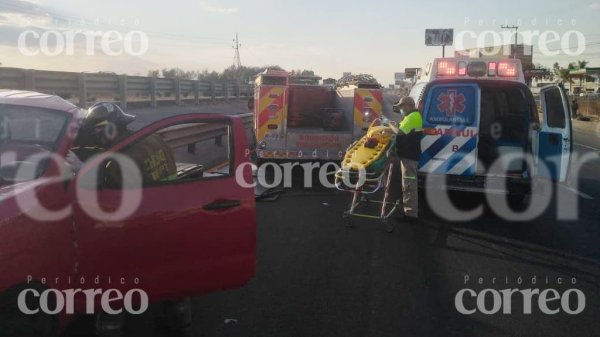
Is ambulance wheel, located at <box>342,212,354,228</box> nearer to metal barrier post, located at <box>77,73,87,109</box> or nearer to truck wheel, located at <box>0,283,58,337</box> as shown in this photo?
truck wheel, located at <box>0,283,58,337</box>

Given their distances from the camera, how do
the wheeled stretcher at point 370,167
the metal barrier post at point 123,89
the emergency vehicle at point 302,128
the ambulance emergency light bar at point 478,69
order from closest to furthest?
the wheeled stretcher at point 370,167 < the ambulance emergency light bar at point 478,69 < the emergency vehicle at point 302,128 < the metal barrier post at point 123,89

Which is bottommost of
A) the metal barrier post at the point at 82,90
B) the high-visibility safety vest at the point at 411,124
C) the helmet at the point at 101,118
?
the high-visibility safety vest at the point at 411,124

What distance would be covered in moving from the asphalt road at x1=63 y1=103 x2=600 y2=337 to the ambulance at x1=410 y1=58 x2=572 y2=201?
0.63 meters

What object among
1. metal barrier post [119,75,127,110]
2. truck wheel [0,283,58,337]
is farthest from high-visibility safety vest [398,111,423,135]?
metal barrier post [119,75,127,110]

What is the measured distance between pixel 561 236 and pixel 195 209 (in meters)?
5.54

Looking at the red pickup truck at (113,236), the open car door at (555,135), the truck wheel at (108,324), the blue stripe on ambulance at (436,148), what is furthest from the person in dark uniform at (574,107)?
the truck wheel at (108,324)

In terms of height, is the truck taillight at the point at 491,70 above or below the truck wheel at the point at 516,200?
above

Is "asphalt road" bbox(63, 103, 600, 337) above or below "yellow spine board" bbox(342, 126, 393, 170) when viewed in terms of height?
below

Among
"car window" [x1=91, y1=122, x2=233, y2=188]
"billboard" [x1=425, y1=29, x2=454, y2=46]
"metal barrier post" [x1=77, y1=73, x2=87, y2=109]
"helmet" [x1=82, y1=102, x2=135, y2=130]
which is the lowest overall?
"car window" [x1=91, y1=122, x2=233, y2=188]

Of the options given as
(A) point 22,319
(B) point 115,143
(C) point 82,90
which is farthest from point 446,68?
(C) point 82,90

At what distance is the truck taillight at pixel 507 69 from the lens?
890cm

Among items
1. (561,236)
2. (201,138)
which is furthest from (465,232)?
(201,138)

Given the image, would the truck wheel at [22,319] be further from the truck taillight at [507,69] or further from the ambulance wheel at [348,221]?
the truck taillight at [507,69]

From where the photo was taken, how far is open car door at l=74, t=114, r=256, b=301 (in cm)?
366
